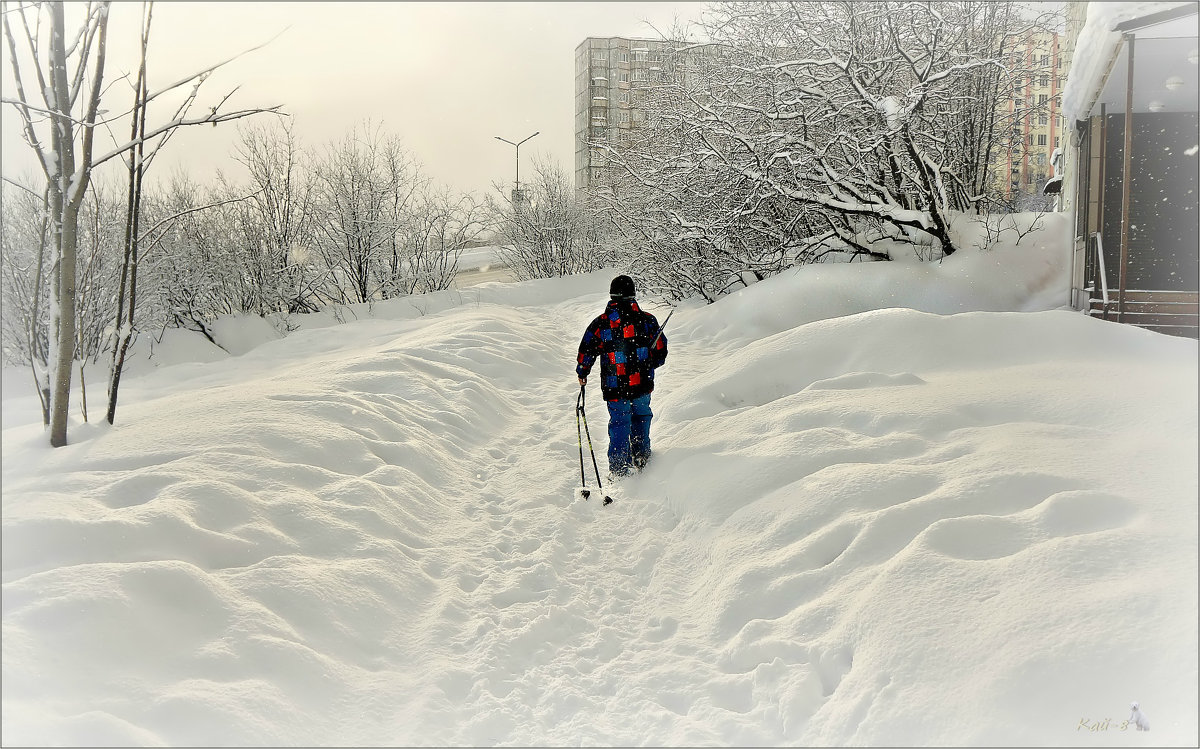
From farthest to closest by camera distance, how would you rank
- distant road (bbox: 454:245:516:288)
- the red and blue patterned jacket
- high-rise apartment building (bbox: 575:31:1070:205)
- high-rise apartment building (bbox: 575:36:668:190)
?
1. high-rise apartment building (bbox: 575:36:668:190)
2. distant road (bbox: 454:245:516:288)
3. high-rise apartment building (bbox: 575:31:1070:205)
4. the red and blue patterned jacket

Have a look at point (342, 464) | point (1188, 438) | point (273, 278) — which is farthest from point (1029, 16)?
point (273, 278)

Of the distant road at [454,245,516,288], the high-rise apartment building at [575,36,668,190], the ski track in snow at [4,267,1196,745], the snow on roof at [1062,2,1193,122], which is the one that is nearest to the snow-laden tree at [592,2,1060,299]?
the snow on roof at [1062,2,1193,122]

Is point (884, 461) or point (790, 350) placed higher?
point (790, 350)

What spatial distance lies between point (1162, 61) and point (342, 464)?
32.6ft

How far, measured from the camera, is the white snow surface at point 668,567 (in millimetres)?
2492

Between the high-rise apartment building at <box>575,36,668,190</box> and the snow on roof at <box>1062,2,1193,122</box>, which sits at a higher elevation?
the high-rise apartment building at <box>575,36,668,190</box>

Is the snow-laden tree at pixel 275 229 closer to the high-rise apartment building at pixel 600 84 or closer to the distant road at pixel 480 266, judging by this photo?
the distant road at pixel 480 266

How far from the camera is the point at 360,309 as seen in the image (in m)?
19.5

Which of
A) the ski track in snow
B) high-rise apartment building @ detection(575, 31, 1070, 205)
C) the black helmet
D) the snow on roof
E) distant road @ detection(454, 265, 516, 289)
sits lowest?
the ski track in snow

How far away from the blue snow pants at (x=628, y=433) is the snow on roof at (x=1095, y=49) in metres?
5.86

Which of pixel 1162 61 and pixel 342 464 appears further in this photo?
pixel 1162 61

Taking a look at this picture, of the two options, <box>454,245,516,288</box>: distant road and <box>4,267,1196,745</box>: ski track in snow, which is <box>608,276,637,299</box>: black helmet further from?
<box>454,245,516,288</box>: distant road

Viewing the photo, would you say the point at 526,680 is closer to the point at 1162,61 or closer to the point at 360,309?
the point at 1162,61

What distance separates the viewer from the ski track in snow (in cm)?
262
